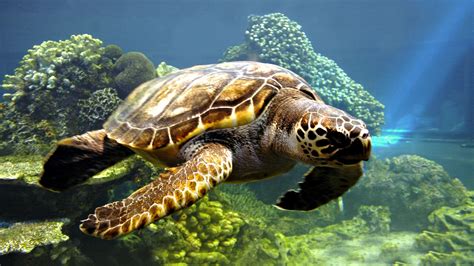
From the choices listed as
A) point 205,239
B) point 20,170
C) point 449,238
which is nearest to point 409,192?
point 449,238

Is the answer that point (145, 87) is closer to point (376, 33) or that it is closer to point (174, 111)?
point (174, 111)

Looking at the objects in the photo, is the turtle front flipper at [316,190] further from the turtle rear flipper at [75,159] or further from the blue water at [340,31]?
the blue water at [340,31]

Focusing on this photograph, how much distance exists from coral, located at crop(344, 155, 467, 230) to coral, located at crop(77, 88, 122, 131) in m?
7.44

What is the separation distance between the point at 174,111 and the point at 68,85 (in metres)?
6.17

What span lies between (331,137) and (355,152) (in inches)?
8.0

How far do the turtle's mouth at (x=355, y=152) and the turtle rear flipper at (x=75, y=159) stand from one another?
2508 mm

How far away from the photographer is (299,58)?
47.7 feet

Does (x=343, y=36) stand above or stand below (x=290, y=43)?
above

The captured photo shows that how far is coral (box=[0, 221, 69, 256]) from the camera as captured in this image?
3777mm

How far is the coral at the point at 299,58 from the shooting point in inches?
554

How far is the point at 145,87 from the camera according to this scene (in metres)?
4.15

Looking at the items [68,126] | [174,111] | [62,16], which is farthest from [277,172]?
[62,16]

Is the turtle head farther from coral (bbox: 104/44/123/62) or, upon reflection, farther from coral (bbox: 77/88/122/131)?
coral (bbox: 104/44/123/62)

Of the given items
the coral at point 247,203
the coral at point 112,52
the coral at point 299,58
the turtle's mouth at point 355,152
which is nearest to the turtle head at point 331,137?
the turtle's mouth at point 355,152
